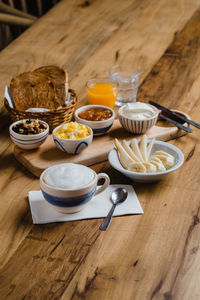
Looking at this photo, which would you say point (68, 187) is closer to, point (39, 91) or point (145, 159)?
point (145, 159)

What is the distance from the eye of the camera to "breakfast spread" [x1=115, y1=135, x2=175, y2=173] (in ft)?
4.63

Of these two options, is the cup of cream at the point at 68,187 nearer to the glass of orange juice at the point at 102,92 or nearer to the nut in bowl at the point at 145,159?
the nut in bowl at the point at 145,159

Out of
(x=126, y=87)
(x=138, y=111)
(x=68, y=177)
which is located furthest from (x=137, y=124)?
(x=68, y=177)

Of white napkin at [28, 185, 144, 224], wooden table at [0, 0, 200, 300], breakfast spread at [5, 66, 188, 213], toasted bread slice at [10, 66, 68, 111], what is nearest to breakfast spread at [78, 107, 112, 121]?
breakfast spread at [5, 66, 188, 213]

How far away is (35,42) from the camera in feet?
9.07

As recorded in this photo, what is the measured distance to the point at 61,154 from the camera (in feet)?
5.32

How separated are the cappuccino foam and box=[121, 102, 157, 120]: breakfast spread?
520mm

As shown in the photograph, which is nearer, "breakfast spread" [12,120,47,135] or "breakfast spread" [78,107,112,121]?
"breakfast spread" [12,120,47,135]

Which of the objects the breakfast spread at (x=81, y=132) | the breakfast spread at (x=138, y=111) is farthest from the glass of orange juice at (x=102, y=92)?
the breakfast spread at (x=138, y=111)

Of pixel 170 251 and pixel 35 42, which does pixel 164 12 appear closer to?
pixel 35 42

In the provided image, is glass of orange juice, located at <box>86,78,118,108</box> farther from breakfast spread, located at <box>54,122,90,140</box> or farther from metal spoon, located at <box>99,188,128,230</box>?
metal spoon, located at <box>99,188,128,230</box>

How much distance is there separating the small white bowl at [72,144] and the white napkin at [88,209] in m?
0.24

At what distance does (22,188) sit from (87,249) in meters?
0.40

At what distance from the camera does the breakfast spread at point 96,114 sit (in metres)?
1.74
